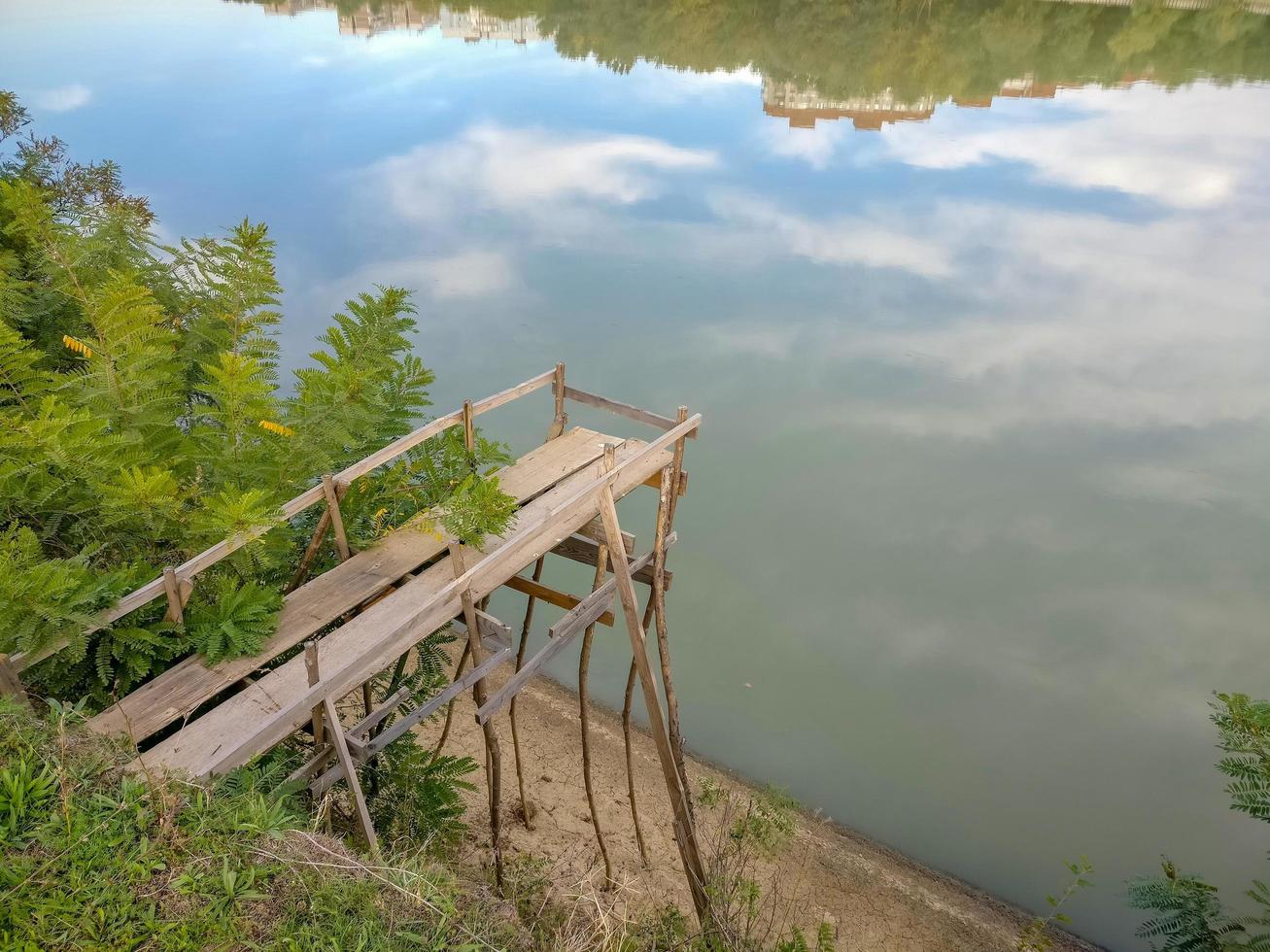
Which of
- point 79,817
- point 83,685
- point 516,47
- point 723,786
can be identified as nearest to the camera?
point 79,817

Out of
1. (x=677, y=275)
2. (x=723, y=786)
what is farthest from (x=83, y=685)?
(x=677, y=275)

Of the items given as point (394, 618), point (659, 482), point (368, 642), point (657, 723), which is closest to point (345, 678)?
point (368, 642)

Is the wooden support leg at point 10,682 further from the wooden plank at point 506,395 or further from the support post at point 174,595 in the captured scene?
the wooden plank at point 506,395

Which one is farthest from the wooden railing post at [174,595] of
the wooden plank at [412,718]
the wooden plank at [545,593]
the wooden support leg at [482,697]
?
the wooden plank at [545,593]

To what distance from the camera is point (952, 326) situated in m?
15.6

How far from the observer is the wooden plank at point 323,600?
4082 mm

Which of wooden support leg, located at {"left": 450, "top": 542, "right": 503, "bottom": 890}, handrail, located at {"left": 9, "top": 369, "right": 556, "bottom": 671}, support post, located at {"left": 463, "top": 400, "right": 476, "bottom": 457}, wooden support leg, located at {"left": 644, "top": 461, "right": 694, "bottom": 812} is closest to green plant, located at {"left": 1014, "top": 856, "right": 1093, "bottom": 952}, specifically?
wooden support leg, located at {"left": 644, "top": 461, "right": 694, "bottom": 812}

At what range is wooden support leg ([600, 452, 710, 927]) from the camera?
5750 mm

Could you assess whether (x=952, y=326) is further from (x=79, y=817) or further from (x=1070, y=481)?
(x=79, y=817)

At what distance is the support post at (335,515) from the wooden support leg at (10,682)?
5.84 ft

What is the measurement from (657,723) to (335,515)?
287 centimetres

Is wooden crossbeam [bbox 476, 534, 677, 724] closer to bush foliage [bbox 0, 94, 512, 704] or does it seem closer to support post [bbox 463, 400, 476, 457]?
bush foliage [bbox 0, 94, 512, 704]

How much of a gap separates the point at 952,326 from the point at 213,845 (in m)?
15.1

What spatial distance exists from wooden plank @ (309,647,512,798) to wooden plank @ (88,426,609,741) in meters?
0.70
